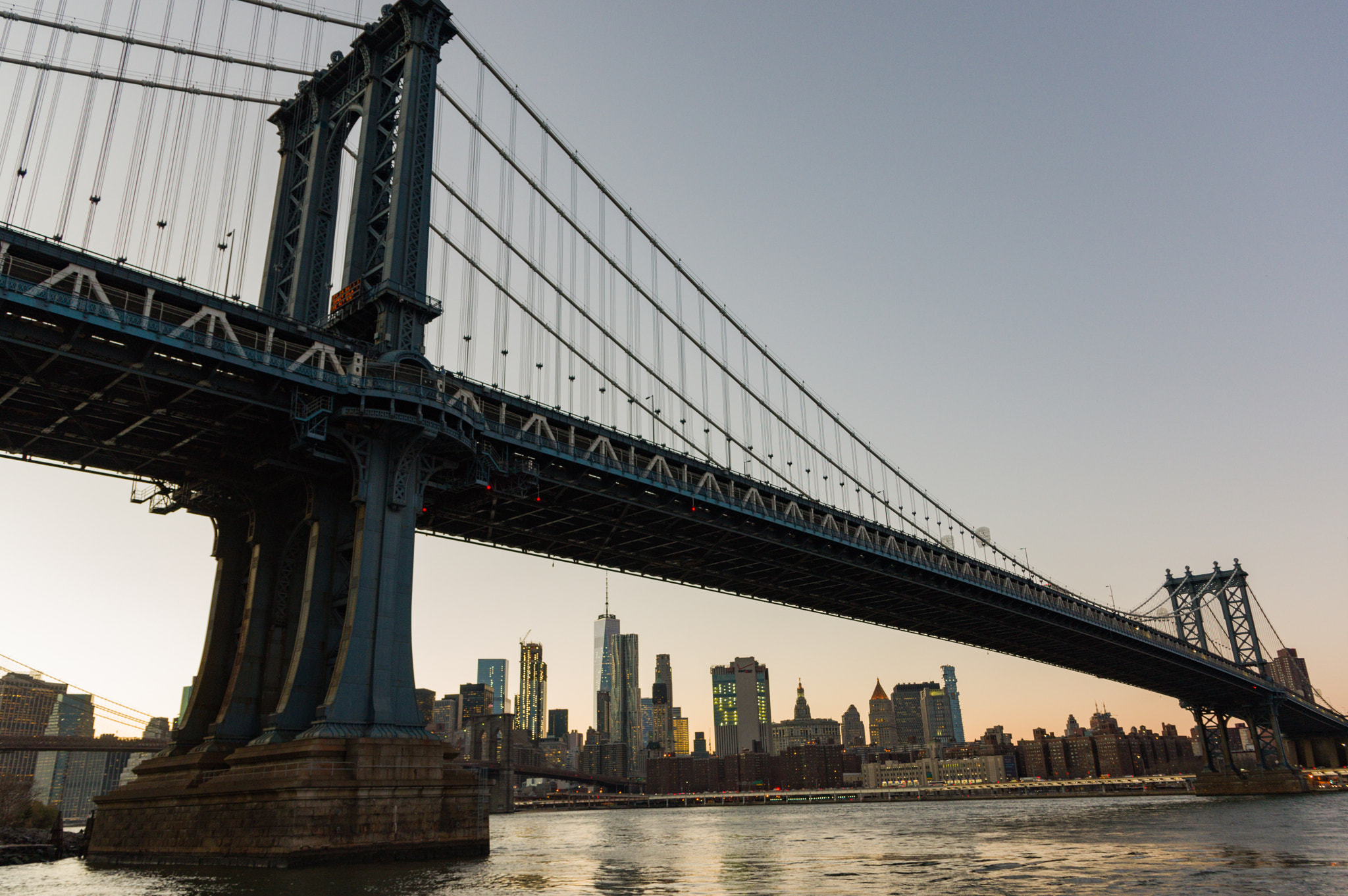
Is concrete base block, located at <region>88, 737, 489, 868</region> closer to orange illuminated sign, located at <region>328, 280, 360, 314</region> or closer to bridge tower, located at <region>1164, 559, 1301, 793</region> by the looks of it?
orange illuminated sign, located at <region>328, 280, 360, 314</region>

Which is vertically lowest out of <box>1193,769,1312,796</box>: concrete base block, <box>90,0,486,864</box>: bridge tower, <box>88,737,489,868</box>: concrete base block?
<box>1193,769,1312,796</box>: concrete base block

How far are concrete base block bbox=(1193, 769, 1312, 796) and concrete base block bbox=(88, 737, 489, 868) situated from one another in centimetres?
11556

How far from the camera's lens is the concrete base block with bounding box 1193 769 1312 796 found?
113 m

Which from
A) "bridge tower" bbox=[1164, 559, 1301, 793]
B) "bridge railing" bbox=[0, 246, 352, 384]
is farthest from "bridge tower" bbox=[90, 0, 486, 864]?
"bridge tower" bbox=[1164, 559, 1301, 793]

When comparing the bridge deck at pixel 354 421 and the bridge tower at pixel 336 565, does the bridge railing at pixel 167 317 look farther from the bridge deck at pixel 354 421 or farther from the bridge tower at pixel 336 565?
the bridge tower at pixel 336 565

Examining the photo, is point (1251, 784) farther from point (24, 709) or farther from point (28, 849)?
point (24, 709)

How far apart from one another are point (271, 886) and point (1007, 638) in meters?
82.1

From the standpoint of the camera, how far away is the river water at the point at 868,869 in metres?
23.9

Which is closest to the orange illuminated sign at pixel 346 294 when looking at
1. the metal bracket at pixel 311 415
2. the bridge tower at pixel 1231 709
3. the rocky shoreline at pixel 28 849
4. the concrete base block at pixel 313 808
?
the metal bracket at pixel 311 415

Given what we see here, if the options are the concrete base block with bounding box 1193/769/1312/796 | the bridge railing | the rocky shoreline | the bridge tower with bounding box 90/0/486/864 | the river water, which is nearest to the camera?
the river water

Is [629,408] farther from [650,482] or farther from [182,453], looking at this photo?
[182,453]

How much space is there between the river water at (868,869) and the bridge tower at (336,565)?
166 centimetres

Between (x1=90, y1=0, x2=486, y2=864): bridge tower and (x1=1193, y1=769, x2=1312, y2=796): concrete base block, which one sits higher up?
(x1=90, y1=0, x2=486, y2=864): bridge tower

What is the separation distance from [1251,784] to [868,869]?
110 metres
